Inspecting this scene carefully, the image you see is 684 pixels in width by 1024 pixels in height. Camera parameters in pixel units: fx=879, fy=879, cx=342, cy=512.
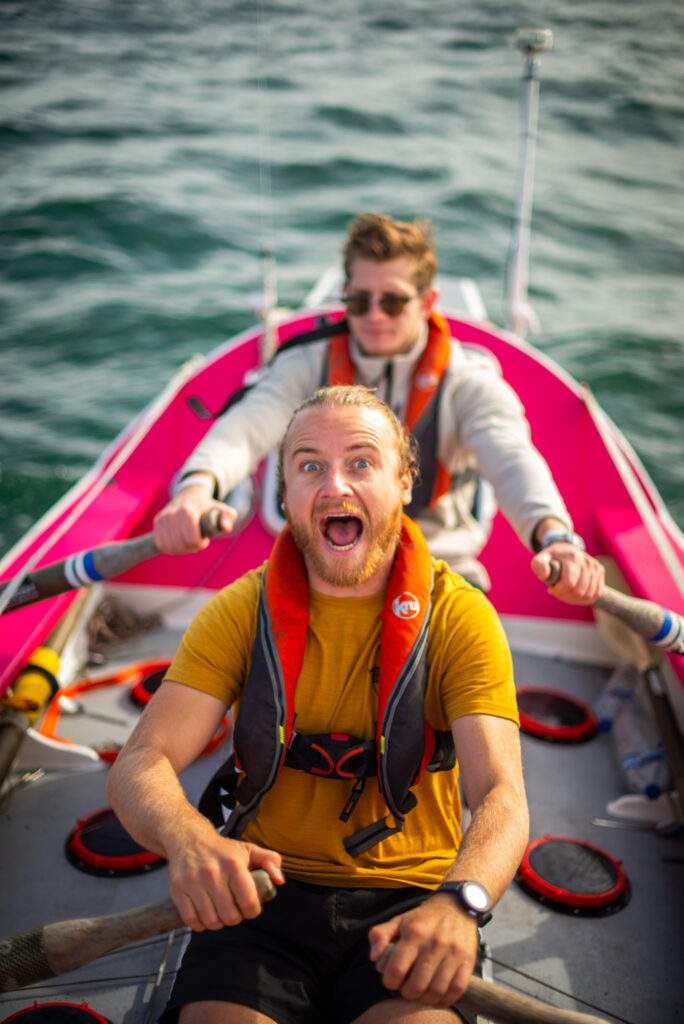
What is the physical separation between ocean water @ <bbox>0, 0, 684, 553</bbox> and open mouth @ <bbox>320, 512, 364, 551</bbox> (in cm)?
396

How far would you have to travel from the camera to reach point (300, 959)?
1.66 metres

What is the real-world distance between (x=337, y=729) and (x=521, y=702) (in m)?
1.55

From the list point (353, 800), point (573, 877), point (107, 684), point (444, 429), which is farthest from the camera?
point (107, 684)

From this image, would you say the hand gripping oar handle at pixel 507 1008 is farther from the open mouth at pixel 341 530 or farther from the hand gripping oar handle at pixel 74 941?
the open mouth at pixel 341 530

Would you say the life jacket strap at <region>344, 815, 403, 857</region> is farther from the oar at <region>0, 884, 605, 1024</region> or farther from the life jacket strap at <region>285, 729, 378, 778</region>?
the oar at <region>0, 884, 605, 1024</region>

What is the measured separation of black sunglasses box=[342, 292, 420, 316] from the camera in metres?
2.94

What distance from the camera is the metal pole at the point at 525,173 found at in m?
4.01

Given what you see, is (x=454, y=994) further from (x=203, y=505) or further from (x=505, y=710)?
(x=203, y=505)

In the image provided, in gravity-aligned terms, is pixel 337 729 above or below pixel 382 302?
below

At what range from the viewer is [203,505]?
8.14ft

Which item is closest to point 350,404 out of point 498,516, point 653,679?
point 653,679

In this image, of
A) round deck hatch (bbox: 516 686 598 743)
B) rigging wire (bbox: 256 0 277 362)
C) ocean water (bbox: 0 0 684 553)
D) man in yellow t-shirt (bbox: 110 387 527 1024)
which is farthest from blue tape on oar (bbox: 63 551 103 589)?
ocean water (bbox: 0 0 684 553)

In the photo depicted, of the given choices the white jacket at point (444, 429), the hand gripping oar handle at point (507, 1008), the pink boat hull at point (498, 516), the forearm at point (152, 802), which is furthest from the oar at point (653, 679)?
the forearm at point (152, 802)

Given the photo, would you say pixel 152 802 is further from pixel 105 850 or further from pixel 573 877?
pixel 573 877
